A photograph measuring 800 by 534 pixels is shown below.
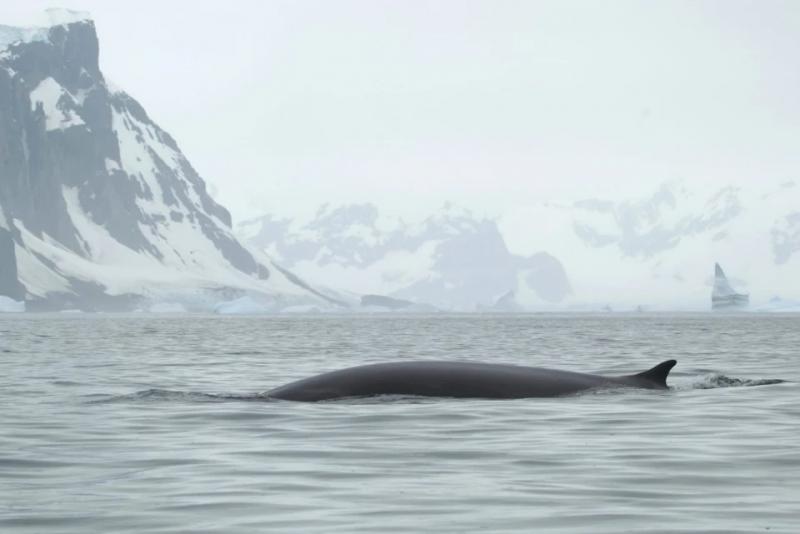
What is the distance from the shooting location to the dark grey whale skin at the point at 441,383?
1730 centimetres

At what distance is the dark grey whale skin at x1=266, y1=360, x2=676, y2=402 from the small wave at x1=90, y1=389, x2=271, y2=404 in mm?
381

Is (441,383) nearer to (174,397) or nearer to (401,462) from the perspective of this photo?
(174,397)

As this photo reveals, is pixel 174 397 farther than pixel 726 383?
No

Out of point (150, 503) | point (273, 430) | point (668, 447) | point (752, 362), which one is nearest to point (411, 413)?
point (273, 430)

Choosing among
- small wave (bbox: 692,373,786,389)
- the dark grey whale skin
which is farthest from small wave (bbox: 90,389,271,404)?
small wave (bbox: 692,373,786,389)

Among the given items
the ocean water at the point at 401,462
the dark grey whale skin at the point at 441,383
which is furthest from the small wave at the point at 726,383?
the dark grey whale skin at the point at 441,383

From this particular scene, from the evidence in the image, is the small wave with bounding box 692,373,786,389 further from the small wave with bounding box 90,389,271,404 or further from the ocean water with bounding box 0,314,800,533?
the small wave with bounding box 90,389,271,404

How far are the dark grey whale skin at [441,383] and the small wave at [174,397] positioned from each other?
1.25ft

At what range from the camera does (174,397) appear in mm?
18188

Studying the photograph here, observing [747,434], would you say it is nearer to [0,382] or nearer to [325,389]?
[325,389]

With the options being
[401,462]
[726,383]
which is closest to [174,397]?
[401,462]

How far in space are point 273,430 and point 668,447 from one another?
148 inches

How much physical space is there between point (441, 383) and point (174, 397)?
11.1 ft

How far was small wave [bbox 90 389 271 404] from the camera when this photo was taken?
1783 centimetres
